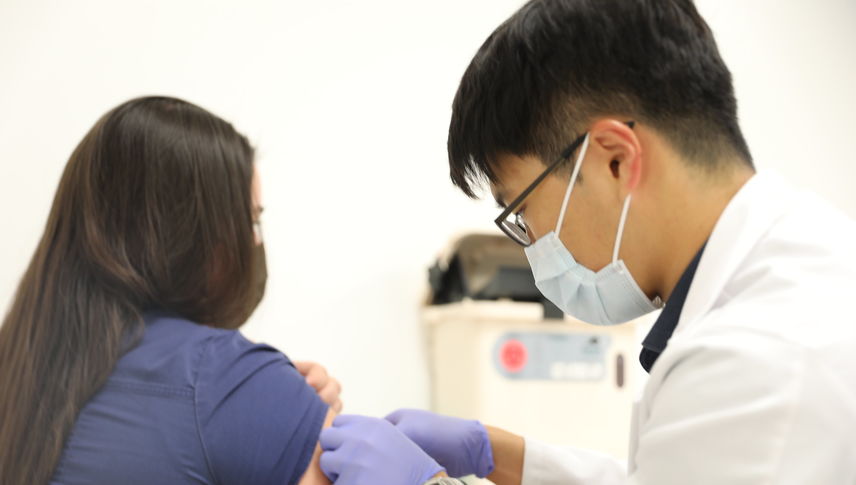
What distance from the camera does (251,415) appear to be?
95 cm

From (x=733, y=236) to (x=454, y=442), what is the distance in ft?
1.97

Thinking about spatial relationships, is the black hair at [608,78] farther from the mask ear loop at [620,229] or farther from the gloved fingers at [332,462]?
the gloved fingers at [332,462]

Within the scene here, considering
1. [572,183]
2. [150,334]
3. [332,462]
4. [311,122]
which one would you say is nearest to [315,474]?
[332,462]

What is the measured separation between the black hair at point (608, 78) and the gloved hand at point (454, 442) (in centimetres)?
52

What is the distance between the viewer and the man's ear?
86 cm

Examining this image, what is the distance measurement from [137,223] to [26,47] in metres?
1.21

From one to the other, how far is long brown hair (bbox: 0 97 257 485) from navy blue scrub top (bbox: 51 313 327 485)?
3cm

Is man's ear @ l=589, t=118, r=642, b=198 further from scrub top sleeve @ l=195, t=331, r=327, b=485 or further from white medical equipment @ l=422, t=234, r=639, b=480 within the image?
white medical equipment @ l=422, t=234, r=639, b=480

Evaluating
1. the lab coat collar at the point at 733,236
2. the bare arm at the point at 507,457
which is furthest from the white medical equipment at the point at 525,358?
the lab coat collar at the point at 733,236

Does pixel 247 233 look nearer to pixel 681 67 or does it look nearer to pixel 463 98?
pixel 463 98

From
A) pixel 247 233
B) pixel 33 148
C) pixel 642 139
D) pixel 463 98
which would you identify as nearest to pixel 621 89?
pixel 642 139

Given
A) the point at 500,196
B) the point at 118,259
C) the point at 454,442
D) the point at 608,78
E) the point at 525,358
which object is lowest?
the point at 525,358

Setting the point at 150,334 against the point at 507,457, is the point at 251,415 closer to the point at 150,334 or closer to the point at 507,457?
the point at 150,334

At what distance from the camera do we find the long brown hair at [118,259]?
3.20 ft
